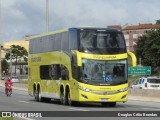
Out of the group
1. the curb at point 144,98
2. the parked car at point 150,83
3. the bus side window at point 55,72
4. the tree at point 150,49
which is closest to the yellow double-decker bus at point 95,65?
the bus side window at point 55,72

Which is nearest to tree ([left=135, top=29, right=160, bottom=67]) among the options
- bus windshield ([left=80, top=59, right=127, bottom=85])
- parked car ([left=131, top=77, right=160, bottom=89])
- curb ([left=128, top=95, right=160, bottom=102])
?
parked car ([left=131, top=77, right=160, bottom=89])

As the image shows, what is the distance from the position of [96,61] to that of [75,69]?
111 cm

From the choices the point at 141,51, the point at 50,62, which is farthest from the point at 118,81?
the point at 141,51

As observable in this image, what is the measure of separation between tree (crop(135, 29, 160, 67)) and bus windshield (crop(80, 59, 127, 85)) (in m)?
78.5

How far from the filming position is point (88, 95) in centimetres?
2581

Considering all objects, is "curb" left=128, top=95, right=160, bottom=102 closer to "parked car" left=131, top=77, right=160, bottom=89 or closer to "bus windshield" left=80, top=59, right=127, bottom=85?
"parked car" left=131, top=77, right=160, bottom=89

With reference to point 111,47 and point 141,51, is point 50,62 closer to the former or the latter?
point 111,47

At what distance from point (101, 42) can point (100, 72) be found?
1.48m

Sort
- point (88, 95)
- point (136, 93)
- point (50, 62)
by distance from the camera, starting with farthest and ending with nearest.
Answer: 1. point (136, 93)
2. point (50, 62)
3. point (88, 95)

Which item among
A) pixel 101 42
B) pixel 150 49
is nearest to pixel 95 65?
pixel 101 42

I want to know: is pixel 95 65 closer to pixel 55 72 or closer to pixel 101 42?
pixel 101 42

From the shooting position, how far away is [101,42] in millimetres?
26328

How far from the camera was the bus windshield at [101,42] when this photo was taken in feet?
85.9

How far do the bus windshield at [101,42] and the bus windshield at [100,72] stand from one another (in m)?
0.55
